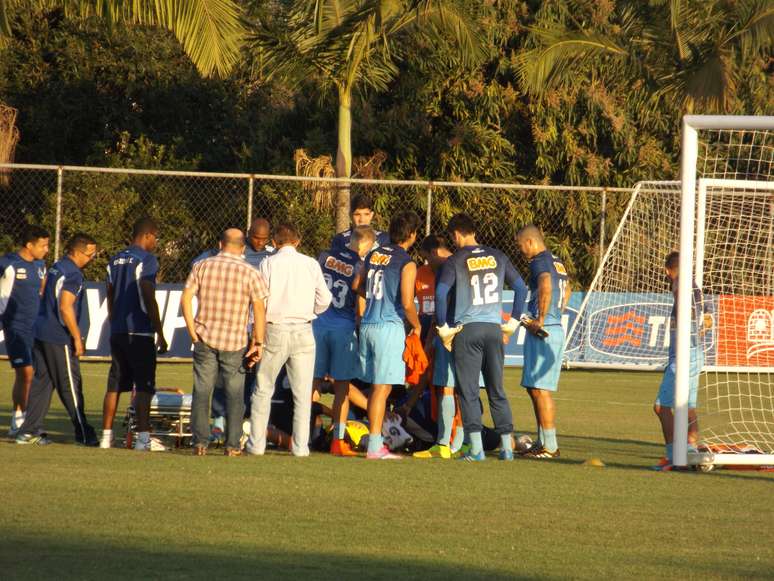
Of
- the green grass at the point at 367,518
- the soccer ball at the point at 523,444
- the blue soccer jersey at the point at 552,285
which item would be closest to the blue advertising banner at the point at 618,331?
the soccer ball at the point at 523,444

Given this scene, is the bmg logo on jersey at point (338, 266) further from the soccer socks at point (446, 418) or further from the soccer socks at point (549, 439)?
the soccer socks at point (549, 439)

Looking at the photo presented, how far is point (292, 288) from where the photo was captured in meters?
11.2

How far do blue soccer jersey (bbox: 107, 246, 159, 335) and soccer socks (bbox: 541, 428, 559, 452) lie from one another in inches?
147

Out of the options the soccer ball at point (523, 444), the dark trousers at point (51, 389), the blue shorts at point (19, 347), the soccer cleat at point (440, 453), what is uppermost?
the blue shorts at point (19, 347)

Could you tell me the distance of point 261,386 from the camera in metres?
11.2

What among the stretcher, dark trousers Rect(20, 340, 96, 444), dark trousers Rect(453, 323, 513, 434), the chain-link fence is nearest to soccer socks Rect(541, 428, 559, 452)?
dark trousers Rect(453, 323, 513, 434)

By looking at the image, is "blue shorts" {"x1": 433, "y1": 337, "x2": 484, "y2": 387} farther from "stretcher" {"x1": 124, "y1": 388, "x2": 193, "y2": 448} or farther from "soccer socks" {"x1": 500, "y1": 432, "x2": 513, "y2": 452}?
"stretcher" {"x1": 124, "y1": 388, "x2": 193, "y2": 448}

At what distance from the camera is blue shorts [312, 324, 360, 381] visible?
11.8m

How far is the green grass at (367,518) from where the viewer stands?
6.60m

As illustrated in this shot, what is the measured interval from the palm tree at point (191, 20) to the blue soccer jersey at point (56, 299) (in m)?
7.00

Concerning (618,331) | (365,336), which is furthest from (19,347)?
(618,331)

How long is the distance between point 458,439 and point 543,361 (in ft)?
3.73

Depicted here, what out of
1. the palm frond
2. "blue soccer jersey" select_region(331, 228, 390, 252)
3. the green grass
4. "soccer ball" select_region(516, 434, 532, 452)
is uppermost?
the palm frond

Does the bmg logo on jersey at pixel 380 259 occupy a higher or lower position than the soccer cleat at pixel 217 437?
higher
